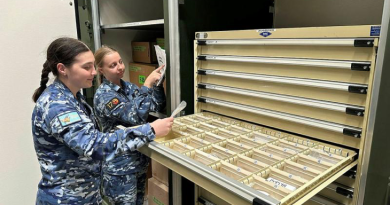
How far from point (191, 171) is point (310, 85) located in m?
0.61

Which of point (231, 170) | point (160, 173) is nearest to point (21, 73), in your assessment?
point (160, 173)

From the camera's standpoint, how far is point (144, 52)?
2.11 meters

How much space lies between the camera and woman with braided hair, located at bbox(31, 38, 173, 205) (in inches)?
43.2

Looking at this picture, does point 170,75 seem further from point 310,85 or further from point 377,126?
point 377,126

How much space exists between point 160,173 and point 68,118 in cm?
85

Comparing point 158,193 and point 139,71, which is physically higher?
point 139,71

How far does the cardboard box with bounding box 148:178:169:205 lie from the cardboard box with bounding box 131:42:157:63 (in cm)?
90

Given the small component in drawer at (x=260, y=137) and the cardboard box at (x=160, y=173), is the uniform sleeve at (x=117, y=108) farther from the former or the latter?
the small component in drawer at (x=260, y=137)

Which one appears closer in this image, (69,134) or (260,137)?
(69,134)

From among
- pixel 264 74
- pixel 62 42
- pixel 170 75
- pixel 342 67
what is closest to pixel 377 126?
pixel 342 67

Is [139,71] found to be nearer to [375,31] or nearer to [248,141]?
[248,141]

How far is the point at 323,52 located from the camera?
1095mm

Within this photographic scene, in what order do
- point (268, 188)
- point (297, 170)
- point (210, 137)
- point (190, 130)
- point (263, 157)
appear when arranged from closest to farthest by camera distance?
1. point (268, 188)
2. point (297, 170)
3. point (263, 157)
4. point (210, 137)
5. point (190, 130)

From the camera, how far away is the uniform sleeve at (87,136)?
1.08m
